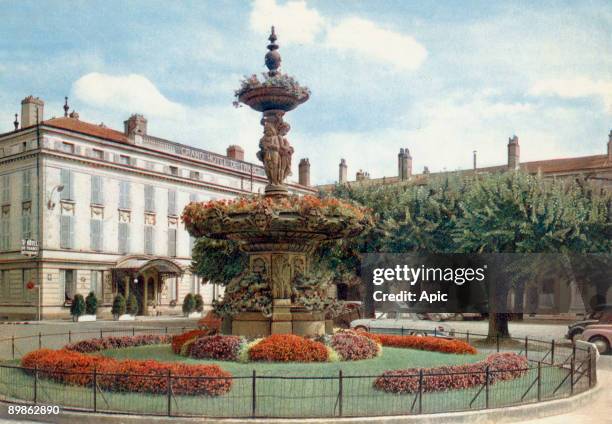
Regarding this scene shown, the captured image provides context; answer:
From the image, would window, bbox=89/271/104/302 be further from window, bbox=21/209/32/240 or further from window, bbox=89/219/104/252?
window, bbox=21/209/32/240

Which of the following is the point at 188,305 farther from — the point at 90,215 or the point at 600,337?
the point at 600,337

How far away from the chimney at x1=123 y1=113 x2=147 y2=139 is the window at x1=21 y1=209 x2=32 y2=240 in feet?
36.7

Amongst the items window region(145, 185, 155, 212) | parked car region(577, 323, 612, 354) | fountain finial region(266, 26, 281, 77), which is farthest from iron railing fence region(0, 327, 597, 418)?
window region(145, 185, 155, 212)

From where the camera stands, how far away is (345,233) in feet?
61.8

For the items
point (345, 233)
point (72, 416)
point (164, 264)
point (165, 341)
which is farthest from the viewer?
point (164, 264)

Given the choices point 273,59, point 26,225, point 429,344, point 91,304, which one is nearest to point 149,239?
point 91,304

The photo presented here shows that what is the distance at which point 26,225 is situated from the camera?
52000 millimetres

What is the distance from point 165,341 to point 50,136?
3139 centimetres

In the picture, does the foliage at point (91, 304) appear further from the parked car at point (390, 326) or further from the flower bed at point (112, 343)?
the flower bed at point (112, 343)

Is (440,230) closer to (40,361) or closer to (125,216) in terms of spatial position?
(40,361)

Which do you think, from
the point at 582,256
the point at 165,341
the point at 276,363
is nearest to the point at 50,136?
the point at 165,341

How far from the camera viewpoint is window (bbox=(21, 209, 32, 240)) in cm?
5166

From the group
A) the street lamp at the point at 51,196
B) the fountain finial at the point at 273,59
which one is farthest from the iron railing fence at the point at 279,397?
the street lamp at the point at 51,196

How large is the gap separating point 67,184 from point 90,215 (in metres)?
3.13
